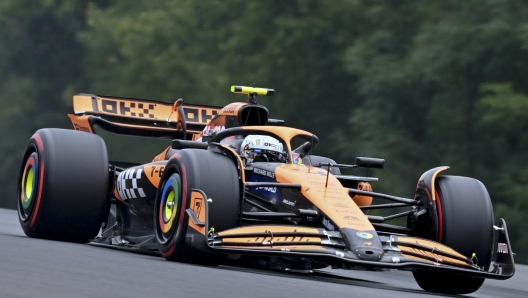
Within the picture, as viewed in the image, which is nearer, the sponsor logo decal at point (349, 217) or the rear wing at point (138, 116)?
the sponsor logo decal at point (349, 217)

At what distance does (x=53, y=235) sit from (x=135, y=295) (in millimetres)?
4158

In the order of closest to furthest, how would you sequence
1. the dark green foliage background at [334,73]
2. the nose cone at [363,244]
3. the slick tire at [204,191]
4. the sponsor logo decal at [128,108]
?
the nose cone at [363,244] < the slick tire at [204,191] < the sponsor logo decal at [128,108] < the dark green foliage background at [334,73]

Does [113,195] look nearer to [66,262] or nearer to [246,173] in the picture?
[246,173]

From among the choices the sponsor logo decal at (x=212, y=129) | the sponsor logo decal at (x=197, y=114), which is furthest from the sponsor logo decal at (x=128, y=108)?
the sponsor logo decal at (x=212, y=129)

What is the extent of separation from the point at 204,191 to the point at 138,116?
4.08 m

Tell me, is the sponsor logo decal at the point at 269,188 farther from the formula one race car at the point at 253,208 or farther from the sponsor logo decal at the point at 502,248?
the sponsor logo decal at the point at 502,248

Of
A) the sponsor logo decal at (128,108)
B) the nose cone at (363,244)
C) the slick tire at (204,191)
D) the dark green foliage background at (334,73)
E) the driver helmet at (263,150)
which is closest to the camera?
the nose cone at (363,244)

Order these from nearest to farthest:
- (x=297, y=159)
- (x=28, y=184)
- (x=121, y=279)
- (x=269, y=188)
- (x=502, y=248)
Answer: (x=121, y=279) < (x=502, y=248) < (x=269, y=188) < (x=297, y=159) < (x=28, y=184)

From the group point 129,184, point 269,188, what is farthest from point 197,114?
point 269,188

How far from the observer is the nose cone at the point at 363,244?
673 cm

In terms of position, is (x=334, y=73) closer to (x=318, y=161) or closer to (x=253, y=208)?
(x=318, y=161)

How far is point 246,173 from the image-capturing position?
8.35 meters

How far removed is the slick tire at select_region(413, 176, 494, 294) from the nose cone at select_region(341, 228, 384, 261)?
1.03 metres

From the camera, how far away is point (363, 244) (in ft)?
22.4
